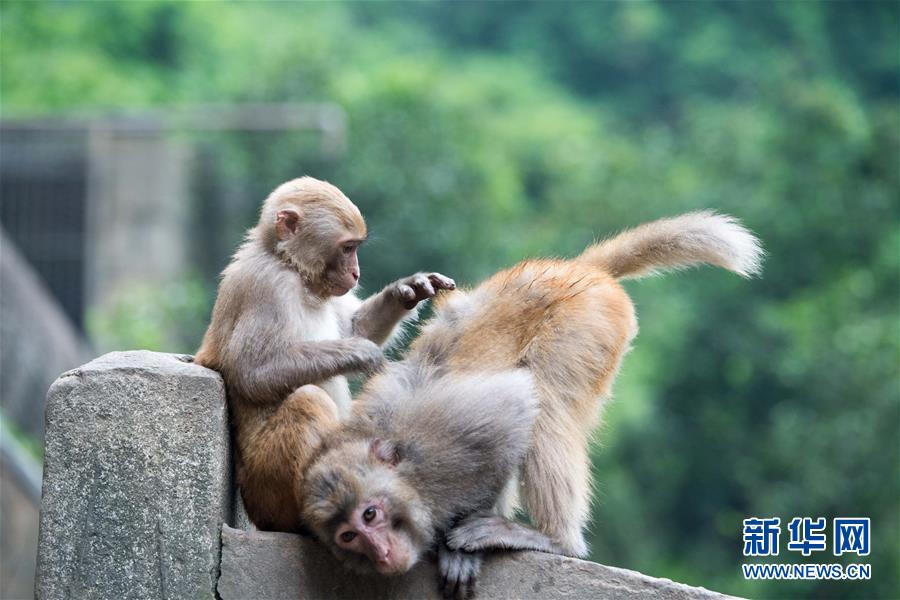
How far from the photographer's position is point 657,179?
26109 mm

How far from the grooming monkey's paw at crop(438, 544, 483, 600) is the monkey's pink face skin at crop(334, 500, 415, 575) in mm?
302

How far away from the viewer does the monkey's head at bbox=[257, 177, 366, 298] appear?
5230 millimetres

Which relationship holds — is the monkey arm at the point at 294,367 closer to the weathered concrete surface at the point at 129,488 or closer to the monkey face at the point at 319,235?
the weathered concrete surface at the point at 129,488

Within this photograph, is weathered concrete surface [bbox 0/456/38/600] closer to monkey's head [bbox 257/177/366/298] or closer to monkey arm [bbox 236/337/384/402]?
monkey's head [bbox 257/177/366/298]

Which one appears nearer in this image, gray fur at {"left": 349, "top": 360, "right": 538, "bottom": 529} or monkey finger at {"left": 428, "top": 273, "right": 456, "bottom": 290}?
gray fur at {"left": 349, "top": 360, "right": 538, "bottom": 529}

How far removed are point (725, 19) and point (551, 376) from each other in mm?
31802

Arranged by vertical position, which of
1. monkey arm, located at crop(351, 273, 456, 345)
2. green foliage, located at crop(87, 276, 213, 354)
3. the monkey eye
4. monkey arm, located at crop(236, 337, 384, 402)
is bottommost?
the monkey eye

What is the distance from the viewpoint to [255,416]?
4891 mm

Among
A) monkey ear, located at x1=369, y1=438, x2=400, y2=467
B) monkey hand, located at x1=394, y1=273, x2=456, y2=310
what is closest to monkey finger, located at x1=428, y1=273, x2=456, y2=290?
monkey hand, located at x1=394, y1=273, x2=456, y2=310

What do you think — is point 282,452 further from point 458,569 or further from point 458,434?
point 458,569

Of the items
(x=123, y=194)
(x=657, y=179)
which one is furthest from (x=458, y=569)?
(x=657, y=179)

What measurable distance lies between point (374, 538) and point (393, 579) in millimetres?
474

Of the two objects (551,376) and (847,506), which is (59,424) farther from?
(847,506)

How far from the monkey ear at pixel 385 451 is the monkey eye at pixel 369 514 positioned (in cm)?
20
